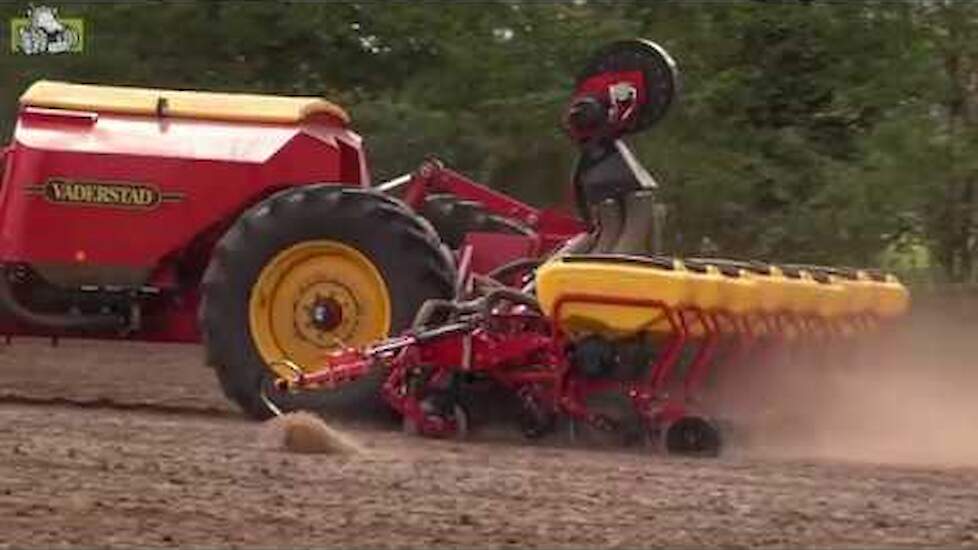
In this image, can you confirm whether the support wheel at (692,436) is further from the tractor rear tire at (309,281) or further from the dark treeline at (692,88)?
the dark treeline at (692,88)

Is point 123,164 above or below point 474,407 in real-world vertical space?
above

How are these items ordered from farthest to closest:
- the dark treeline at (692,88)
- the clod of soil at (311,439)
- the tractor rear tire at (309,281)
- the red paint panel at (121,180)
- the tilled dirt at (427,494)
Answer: the dark treeline at (692,88)
the red paint panel at (121,180)
the tractor rear tire at (309,281)
the clod of soil at (311,439)
the tilled dirt at (427,494)

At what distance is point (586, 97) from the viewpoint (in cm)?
952

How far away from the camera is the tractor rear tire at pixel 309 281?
30.2 ft

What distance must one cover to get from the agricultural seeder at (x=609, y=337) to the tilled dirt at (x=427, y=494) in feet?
0.71

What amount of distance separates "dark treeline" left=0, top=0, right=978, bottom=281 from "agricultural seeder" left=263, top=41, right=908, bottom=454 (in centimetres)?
434

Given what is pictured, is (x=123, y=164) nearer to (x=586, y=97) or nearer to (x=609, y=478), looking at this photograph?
(x=586, y=97)

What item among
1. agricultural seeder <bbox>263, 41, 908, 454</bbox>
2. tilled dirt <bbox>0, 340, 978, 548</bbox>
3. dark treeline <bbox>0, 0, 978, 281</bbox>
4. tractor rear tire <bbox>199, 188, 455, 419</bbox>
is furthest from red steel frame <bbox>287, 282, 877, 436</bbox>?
dark treeline <bbox>0, 0, 978, 281</bbox>

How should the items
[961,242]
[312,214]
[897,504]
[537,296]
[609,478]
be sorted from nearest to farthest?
1. [897,504]
2. [609,478]
3. [537,296]
4. [312,214]
5. [961,242]

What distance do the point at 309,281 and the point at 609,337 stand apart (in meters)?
1.68

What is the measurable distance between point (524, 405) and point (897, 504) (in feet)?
7.75

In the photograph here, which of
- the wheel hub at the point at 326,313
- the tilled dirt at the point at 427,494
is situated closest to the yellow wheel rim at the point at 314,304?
the wheel hub at the point at 326,313

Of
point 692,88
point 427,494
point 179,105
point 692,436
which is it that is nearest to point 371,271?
point 179,105

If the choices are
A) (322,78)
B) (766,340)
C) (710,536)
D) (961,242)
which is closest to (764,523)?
(710,536)
